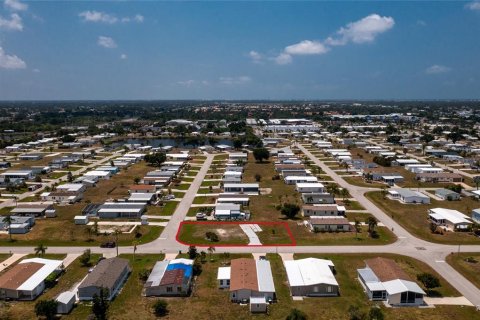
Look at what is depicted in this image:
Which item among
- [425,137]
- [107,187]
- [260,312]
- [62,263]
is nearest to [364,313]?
[260,312]

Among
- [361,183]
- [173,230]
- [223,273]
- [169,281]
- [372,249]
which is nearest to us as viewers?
[169,281]

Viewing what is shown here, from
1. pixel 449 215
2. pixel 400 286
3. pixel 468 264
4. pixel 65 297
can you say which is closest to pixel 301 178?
pixel 449 215

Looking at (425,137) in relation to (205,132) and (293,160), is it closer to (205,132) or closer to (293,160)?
(293,160)

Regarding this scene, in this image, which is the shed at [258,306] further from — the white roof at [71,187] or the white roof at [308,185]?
the white roof at [71,187]

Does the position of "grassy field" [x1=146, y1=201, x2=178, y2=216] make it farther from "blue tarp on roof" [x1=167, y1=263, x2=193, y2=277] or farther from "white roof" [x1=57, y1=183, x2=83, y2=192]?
"blue tarp on roof" [x1=167, y1=263, x2=193, y2=277]

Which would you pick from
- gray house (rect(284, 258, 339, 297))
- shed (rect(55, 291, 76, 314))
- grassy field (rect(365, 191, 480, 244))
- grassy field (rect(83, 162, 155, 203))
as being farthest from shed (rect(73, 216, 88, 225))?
grassy field (rect(365, 191, 480, 244))

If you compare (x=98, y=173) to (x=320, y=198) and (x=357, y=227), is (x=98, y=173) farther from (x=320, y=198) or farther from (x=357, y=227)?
(x=357, y=227)

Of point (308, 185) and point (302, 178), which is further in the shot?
point (302, 178)
